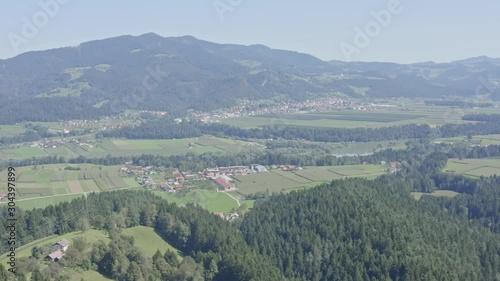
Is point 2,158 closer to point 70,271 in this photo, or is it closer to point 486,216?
point 70,271

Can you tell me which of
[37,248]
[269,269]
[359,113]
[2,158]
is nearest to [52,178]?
[2,158]

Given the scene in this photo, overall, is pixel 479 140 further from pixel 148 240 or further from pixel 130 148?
pixel 148 240

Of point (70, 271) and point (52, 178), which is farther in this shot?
point (52, 178)

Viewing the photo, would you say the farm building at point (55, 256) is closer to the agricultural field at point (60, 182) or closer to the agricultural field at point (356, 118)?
the agricultural field at point (60, 182)

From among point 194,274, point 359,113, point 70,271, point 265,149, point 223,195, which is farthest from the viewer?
point 359,113

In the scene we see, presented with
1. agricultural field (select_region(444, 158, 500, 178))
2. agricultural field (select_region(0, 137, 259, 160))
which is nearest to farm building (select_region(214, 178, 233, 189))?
agricultural field (select_region(0, 137, 259, 160))

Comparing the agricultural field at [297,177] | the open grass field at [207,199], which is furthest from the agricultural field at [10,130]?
the open grass field at [207,199]

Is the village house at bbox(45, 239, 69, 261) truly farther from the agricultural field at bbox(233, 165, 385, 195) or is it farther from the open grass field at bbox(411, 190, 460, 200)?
the open grass field at bbox(411, 190, 460, 200)
